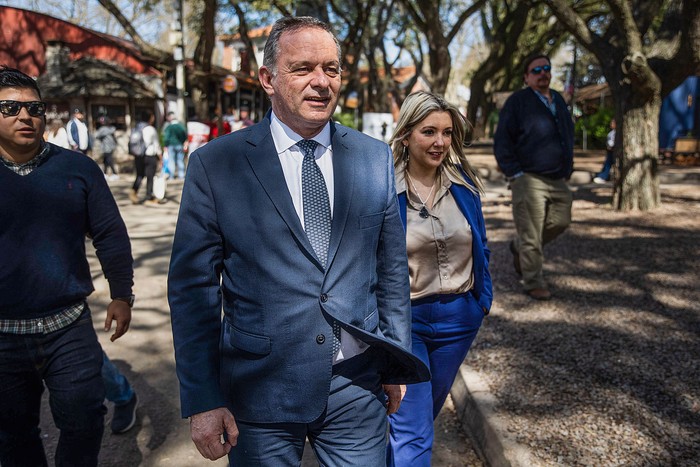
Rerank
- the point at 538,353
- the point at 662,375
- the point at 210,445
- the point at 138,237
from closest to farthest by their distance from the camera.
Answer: the point at 210,445
the point at 662,375
the point at 538,353
the point at 138,237

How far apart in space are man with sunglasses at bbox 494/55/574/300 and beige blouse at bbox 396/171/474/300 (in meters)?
2.96

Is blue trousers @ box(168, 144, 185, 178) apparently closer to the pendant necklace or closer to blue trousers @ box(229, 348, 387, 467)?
the pendant necklace

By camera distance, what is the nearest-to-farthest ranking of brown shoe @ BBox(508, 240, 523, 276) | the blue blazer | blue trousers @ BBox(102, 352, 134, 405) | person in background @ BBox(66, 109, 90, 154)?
the blue blazer, blue trousers @ BBox(102, 352, 134, 405), brown shoe @ BBox(508, 240, 523, 276), person in background @ BBox(66, 109, 90, 154)

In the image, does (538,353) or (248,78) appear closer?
(538,353)

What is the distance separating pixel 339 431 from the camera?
83.0 inches

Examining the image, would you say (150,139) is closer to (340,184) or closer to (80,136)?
(80,136)

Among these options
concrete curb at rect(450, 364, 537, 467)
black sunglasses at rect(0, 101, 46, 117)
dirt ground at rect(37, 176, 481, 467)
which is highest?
black sunglasses at rect(0, 101, 46, 117)

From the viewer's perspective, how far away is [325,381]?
2.00 m

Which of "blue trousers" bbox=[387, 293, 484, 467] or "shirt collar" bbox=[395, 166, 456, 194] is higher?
"shirt collar" bbox=[395, 166, 456, 194]

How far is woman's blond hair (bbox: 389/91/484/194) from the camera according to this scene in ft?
10.1

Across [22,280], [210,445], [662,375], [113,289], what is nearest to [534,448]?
[662,375]

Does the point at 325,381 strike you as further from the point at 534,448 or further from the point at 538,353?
the point at 538,353

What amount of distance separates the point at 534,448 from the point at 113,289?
223 centimetres

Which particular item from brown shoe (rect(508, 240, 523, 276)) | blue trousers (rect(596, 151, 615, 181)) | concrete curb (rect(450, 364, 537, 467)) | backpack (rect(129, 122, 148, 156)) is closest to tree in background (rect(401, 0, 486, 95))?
blue trousers (rect(596, 151, 615, 181))
